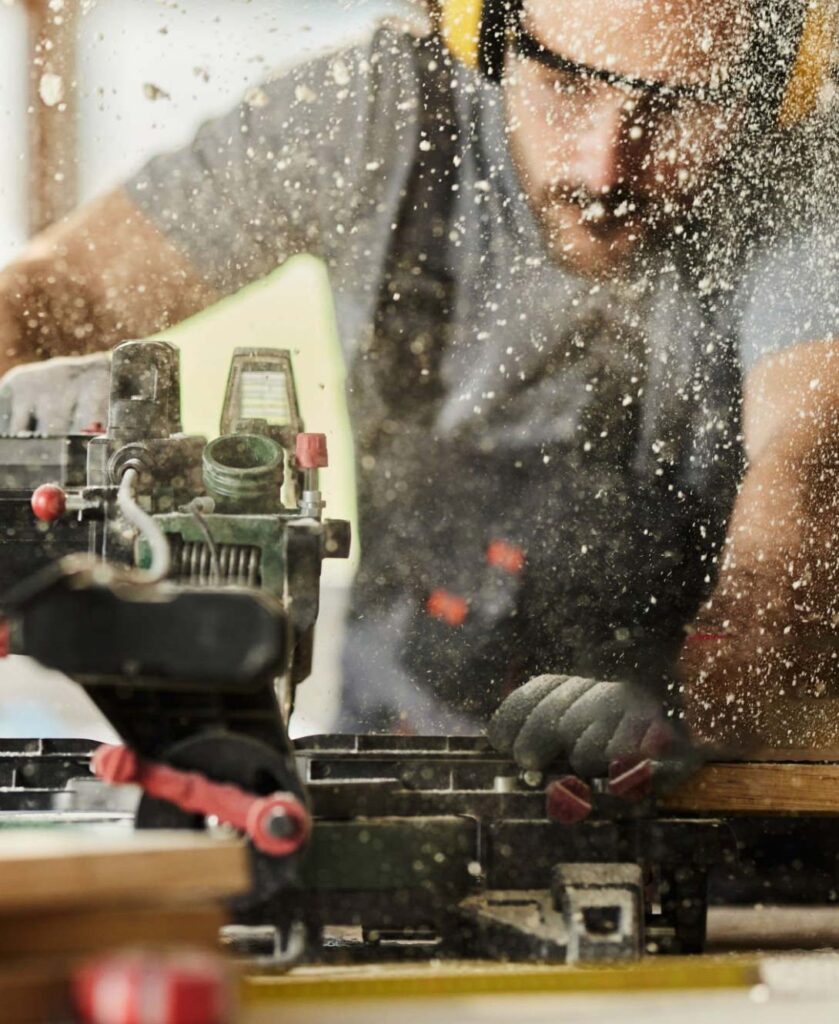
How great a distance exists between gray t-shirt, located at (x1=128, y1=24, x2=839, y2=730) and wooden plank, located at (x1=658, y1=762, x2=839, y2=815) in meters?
0.33

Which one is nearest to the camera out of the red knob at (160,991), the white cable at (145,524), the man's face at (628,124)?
the red knob at (160,991)

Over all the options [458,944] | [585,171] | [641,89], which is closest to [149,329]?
[585,171]

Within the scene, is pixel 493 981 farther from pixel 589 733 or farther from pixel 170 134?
pixel 170 134

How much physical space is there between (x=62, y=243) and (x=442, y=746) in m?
1.07

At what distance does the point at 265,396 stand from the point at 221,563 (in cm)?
45

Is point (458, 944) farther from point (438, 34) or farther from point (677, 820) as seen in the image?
point (438, 34)

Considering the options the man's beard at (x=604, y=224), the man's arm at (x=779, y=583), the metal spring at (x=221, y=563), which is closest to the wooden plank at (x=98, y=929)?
the metal spring at (x=221, y=563)

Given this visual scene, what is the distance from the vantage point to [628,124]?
2295 millimetres

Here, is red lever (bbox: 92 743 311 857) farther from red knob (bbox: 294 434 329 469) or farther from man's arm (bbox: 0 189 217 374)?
man's arm (bbox: 0 189 217 374)

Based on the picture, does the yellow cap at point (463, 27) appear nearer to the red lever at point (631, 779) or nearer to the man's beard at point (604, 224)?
the man's beard at point (604, 224)

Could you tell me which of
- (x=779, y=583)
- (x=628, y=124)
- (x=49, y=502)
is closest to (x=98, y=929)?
(x=49, y=502)

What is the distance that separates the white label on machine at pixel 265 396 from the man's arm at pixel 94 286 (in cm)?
21

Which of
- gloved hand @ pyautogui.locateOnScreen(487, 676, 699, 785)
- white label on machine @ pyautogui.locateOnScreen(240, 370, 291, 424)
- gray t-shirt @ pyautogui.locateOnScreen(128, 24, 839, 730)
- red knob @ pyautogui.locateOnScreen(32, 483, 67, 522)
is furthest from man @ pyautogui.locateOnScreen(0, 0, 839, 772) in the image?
red knob @ pyautogui.locateOnScreen(32, 483, 67, 522)

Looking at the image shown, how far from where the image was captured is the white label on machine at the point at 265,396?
1.97m
